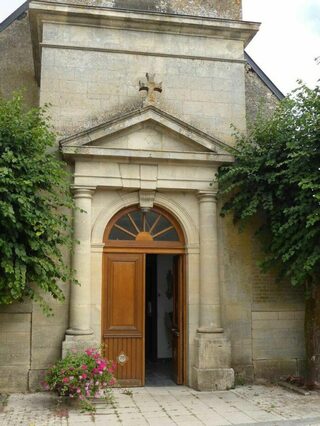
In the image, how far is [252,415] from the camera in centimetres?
650

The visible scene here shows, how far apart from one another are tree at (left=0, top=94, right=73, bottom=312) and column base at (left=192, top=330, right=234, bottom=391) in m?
2.43

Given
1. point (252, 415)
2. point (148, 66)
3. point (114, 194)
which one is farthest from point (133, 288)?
point (148, 66)

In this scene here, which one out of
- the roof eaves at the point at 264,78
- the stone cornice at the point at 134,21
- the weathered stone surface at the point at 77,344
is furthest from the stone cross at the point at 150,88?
the weathered stone surface at the point at 77,344

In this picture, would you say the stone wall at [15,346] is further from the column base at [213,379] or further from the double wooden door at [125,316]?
the column base at [213,379]

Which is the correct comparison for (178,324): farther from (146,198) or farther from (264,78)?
(264,78)

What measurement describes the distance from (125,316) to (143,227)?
1.52 m

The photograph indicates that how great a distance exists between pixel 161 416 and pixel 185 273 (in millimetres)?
2699

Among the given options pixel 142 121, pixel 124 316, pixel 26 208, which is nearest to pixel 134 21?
pixel 142 121

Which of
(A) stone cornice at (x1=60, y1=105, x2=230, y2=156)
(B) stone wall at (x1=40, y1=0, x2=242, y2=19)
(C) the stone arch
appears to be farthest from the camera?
(B) stone wall at (x1=40, y1=0, x2=242, y2=19)

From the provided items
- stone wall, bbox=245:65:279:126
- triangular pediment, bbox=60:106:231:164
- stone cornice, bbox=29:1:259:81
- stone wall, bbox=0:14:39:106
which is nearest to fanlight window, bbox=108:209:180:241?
triangular pediment, bbox=60:106:231:164

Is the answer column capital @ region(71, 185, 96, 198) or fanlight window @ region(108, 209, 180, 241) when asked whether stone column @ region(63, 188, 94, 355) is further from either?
fanlight window @ region(108, 209, 180, 241)

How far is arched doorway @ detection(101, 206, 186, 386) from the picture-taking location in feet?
26.9

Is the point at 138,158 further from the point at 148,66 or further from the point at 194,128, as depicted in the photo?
the point at 148,66

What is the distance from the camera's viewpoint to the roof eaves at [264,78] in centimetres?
1010
